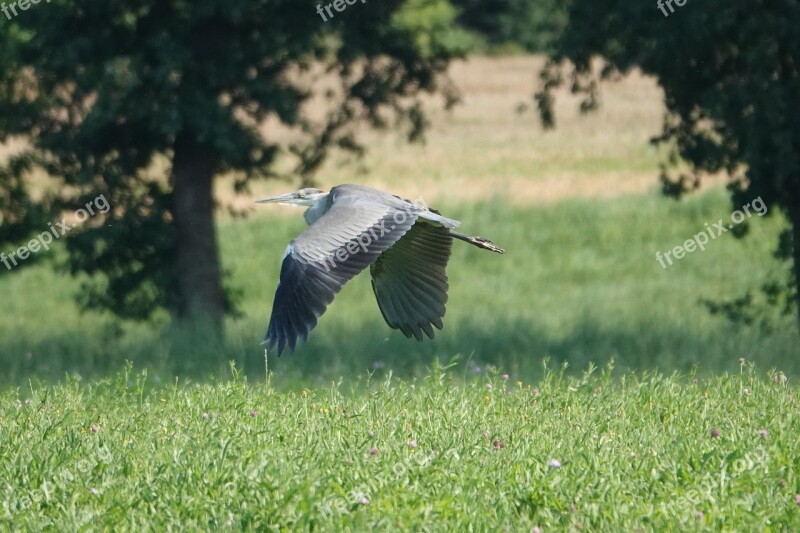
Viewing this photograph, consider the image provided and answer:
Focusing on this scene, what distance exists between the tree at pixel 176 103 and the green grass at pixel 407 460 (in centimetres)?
635

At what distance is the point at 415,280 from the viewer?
859cm

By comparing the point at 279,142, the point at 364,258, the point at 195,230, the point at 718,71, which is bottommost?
the point at 195,230

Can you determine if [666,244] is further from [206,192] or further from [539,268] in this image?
[206,192]

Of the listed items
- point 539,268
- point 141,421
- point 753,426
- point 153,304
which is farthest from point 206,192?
point 539,268

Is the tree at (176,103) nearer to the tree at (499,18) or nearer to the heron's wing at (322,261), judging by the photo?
the heron's wing at (322,261)

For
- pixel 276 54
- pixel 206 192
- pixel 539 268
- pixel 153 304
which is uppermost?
pixel 276 54

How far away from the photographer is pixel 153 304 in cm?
1444

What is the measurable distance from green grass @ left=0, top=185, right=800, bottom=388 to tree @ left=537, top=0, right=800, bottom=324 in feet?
5.23

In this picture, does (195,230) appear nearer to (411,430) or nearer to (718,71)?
(718,71)

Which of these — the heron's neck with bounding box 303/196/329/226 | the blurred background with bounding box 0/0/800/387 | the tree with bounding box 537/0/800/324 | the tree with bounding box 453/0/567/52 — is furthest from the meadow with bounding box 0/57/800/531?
the tree with bounding box 453/0/567/52

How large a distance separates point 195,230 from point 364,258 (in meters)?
7.25

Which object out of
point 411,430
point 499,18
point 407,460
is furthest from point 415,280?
point 499,18

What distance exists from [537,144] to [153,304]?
2334cm

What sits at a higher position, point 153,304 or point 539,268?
point 153,304
